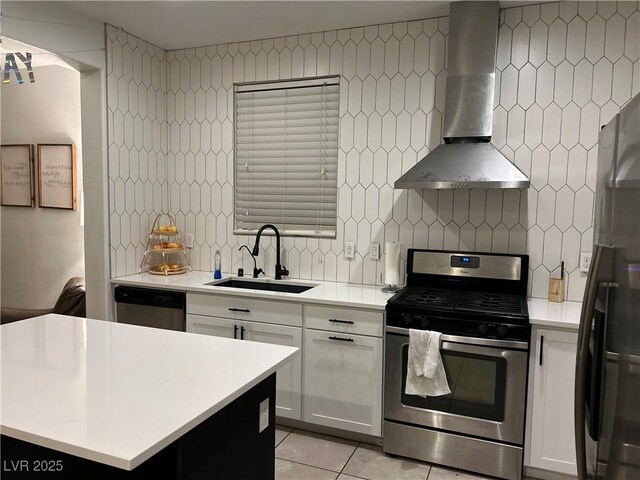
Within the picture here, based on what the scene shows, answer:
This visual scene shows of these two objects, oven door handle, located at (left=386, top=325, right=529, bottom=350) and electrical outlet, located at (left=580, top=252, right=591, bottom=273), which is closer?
oven door handle, located at (left=386, top=325, right=529, bottom=350)

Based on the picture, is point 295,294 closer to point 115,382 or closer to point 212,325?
point 212,325

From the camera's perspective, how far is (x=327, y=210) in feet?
11.3

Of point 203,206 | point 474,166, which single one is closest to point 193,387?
point 474,166

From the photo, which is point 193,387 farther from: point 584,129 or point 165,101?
point 165,101

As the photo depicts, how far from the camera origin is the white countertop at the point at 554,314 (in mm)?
2350

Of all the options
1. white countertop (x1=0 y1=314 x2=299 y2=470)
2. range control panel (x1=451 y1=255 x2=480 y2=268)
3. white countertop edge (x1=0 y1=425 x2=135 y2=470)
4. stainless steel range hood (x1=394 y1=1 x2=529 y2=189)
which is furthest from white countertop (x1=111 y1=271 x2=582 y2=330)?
white countertop edge (x1=0 y1=425 x2=135 y2=470)

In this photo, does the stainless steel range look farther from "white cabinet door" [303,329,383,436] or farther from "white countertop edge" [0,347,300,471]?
"white countertop edge" [0,347,300,471]

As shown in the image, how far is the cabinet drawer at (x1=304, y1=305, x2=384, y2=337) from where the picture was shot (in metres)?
2.71

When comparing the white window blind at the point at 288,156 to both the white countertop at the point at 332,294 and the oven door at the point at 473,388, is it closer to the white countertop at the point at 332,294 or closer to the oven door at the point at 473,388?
the white countertop at the point at 332,294

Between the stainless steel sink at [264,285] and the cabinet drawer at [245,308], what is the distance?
0.64 ft

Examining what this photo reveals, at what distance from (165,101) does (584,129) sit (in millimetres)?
3102

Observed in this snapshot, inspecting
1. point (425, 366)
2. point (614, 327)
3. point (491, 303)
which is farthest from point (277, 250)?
point (614, 327)

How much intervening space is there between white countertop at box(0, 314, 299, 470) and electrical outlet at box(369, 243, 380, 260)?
1574mm

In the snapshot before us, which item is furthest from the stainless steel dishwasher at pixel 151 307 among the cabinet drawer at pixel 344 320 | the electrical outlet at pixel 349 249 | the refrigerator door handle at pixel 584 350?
the refrigerator door handle at pixel 584 350
